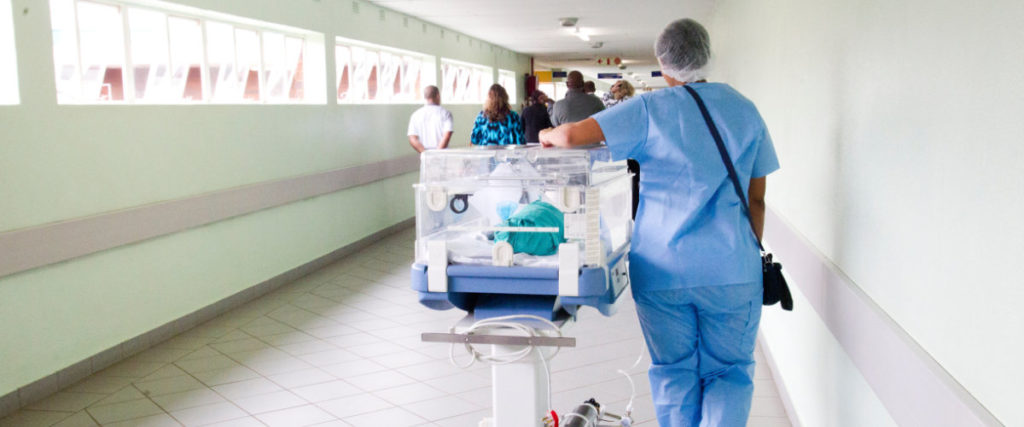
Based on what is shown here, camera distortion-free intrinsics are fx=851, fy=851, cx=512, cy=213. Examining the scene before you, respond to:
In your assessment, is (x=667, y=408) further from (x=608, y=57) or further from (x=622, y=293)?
(x=608, y=57)

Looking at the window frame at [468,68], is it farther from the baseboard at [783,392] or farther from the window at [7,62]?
the window at [7,62]

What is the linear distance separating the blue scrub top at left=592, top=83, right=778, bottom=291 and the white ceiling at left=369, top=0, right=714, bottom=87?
7.07 metres

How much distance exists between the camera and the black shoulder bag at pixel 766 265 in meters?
2.62

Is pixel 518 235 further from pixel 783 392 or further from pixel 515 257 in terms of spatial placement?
pixel 783 392

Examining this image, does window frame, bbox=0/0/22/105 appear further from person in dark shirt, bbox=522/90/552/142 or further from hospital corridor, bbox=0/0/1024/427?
person in dark shirt, bbox=522/90/552/142

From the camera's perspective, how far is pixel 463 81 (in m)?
15.1

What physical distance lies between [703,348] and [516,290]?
0.72m

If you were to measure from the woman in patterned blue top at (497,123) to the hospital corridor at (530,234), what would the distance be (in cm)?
4

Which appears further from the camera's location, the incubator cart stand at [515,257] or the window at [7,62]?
the window at [7,62]

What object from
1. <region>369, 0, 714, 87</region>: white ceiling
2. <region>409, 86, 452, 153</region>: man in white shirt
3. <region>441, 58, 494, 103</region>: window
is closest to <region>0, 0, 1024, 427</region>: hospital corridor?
<region>409, 86, 452, 153</region>: man in white shirt

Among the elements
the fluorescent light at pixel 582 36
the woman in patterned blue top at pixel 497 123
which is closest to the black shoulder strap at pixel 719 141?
the woman in patterned blue top at pixel 497 123

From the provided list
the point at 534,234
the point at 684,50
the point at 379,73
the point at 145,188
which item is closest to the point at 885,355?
the point at 534,234

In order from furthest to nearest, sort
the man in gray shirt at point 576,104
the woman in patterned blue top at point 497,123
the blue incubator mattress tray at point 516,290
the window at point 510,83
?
the window at point 510,83, the man in gray shirt at point 576,104, the woman in patterned blue top at point 497,123, the blue incubator mattress tray at point 516,290

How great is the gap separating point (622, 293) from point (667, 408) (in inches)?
16.8
